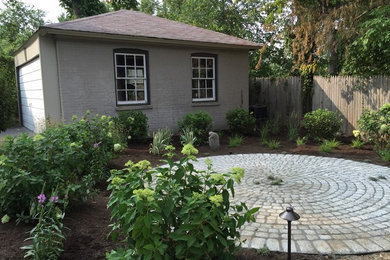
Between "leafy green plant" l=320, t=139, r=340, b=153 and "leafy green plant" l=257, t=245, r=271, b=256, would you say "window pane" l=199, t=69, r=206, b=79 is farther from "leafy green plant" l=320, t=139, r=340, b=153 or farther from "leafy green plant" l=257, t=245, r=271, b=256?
"leafy green plant" l=257, t=245, r=271, b=256

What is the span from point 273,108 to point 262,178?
787 cm

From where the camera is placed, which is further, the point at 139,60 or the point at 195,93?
the point at 195,93

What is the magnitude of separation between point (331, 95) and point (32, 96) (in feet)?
33.4

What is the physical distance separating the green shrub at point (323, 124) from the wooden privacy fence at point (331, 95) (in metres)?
1.03

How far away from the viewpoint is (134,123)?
847 cm

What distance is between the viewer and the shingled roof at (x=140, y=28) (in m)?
8.34

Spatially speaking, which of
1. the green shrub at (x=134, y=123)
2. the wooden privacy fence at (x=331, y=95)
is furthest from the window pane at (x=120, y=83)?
the wooden privacy fence at (x=331, y=95)

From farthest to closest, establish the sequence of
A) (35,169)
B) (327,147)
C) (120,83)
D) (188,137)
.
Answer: (120,83), (188,137), (327,147), (35,169)

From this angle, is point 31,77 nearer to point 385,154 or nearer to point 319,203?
point 319,203

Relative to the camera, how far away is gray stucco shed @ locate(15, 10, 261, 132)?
323 inches

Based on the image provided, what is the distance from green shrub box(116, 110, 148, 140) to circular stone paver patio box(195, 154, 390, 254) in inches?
110

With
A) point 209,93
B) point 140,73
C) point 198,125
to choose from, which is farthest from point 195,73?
point 198,125

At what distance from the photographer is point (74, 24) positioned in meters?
8.41

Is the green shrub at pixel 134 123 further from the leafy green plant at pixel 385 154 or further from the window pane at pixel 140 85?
the leafy green plant at pixel 385 154
